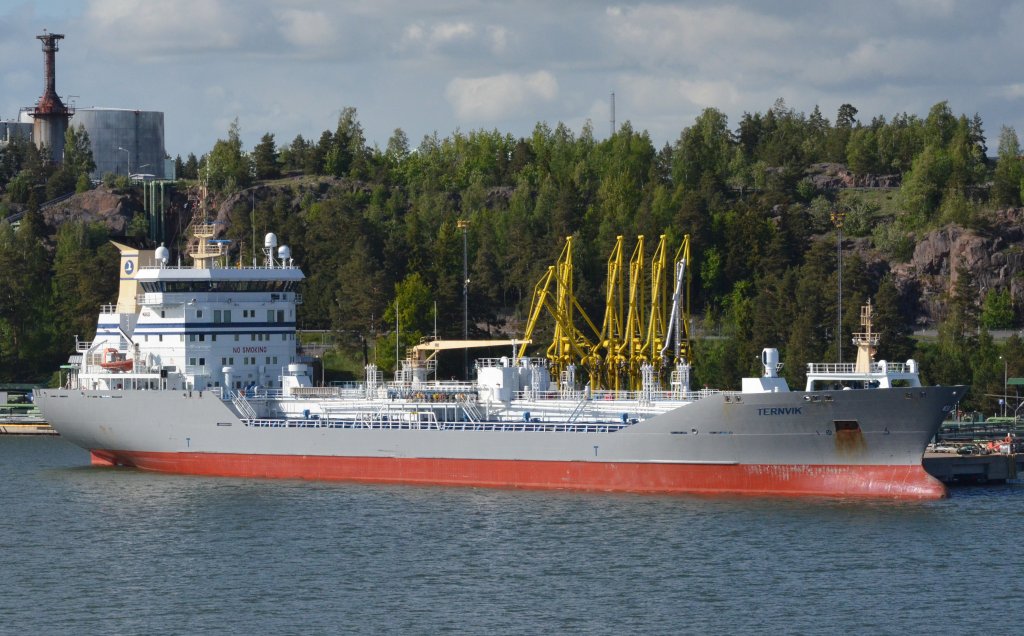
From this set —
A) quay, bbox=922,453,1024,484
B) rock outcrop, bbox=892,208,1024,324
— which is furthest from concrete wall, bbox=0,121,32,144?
quay, bbox=922,453,1024,484

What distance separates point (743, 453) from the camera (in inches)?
2058

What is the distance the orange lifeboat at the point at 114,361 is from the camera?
63156 mm

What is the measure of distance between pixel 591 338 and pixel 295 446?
38.9m

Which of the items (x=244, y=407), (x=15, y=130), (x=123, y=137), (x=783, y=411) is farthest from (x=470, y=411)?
(x=15, y=130)

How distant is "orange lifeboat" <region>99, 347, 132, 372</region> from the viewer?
207ft

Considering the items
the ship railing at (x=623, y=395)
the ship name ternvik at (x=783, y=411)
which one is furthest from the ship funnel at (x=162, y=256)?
the ship name ternvik at (x=783, y=411)

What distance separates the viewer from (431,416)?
5803cm

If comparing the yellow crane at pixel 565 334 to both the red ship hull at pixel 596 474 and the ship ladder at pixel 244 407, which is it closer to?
the red ship hull at pixel 596 474

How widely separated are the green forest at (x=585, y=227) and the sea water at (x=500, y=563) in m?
28.0

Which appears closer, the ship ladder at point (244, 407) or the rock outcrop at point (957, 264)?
the ship ladder at point (244, 407)

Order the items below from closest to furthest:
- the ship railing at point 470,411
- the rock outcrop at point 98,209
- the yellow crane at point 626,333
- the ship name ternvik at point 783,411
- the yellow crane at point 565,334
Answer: the ship name ternvik at point 783,411, the ship railing at point 470,411, the yellow crane at point 565,334, the yellow crane at point 626,333, the rock outcrop at point 98,209

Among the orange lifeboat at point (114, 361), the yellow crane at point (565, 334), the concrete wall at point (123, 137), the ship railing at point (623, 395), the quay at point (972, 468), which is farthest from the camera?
the concrete wall at point (123, 137)

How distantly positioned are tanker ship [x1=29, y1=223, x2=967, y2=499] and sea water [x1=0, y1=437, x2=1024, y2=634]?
1.34 m

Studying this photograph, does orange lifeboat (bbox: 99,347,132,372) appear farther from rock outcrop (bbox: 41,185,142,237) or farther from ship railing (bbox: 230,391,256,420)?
rock outcrop (bbox: 41,185,142,237)
